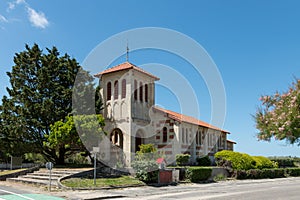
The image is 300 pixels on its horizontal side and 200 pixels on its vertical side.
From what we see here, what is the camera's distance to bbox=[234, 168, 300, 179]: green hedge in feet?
101

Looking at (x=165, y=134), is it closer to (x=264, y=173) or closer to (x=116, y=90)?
(x=116, y=90)

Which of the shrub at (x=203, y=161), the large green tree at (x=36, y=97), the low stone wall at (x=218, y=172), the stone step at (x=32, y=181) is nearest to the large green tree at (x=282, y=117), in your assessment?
the stone step at (x=32, y=181)

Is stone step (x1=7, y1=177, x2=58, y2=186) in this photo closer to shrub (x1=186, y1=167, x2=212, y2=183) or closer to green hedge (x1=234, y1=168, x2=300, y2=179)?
shrub (x1=186, y1=167, x2=212, y2=183)

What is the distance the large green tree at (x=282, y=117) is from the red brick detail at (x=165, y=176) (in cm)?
1420

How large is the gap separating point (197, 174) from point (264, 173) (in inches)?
429

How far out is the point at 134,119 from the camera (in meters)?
28.9

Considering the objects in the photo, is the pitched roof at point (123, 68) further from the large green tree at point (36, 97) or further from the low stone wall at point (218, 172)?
the low stone wall at point (218, 172)

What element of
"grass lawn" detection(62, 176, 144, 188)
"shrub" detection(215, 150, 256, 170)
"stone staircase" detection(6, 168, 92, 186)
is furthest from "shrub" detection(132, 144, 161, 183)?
"shrub" detection(215, 150, 256, 170)

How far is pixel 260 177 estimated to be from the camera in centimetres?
3244

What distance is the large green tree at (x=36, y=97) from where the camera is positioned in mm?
28188

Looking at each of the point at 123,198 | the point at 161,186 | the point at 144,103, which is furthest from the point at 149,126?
the point at 123,198

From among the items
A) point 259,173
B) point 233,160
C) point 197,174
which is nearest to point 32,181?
point 197,174

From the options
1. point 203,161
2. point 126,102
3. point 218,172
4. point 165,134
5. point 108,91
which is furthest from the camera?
point 203,161

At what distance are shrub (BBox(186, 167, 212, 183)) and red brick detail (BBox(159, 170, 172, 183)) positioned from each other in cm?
223
